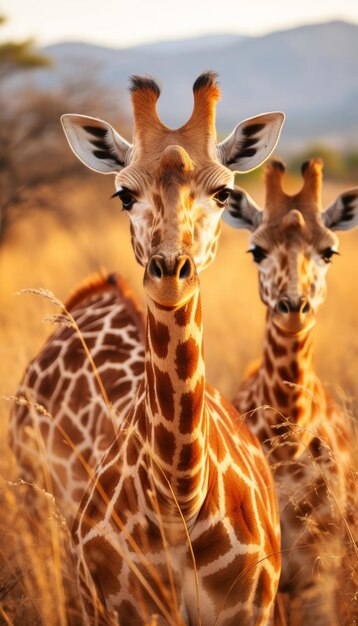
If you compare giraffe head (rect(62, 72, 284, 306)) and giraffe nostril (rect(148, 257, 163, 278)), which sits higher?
giraffe head (rect(62, 72, 284, 306))

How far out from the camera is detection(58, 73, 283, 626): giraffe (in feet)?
10.2

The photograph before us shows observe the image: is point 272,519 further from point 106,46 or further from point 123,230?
point 106,46

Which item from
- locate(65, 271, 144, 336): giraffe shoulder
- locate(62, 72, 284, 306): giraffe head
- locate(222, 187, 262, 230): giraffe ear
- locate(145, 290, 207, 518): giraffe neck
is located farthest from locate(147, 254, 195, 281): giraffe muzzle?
locate(65, 271, 144, 336): giraffe shoulder

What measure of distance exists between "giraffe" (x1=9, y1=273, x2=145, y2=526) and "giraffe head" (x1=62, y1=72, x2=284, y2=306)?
1656 millimetres

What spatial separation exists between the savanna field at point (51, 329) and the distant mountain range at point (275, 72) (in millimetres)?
115801

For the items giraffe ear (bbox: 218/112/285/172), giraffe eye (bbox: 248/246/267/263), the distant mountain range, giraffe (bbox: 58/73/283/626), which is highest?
the distant mountain range

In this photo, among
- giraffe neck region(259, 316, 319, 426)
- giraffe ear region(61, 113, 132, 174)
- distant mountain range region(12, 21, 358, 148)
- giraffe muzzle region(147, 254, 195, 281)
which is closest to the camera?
giraffe muzzle region(147, 254, 195, 281)

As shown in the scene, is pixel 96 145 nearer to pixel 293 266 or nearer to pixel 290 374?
pixel 293 266

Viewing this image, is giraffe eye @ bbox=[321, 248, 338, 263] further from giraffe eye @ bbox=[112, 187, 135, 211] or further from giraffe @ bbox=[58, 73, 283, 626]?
giraffe eye @ bbox=[112, 187, 135, 211]

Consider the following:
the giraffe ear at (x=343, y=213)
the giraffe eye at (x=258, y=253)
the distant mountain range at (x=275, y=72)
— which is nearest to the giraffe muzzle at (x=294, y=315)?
the giraffe eye at (x=258, y=253)

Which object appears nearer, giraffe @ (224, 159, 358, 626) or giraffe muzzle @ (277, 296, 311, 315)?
giraffe @ (224, 159, 358, 626)

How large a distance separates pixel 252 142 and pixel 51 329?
241 inches

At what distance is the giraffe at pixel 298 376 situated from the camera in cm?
455

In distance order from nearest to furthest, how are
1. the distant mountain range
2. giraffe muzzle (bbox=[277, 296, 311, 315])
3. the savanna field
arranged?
the savanna field < giraffe muzzle (bbox=[277, 296, 311, 315]) < the distant mountain range
